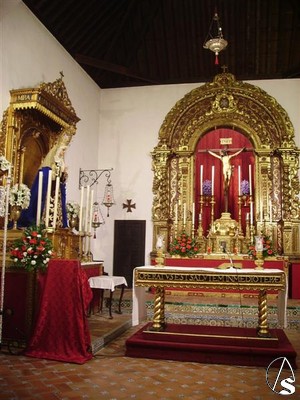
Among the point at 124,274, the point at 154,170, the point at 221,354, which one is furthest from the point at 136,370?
the point at 154,170

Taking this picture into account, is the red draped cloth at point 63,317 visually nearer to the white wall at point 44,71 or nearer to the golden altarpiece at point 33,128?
the golden altarpiece at point 33,128

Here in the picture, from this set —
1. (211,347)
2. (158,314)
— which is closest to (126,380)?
(211,347)

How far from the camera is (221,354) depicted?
16.4ft

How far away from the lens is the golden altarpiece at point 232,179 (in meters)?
10.2

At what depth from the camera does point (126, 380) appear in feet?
13.9

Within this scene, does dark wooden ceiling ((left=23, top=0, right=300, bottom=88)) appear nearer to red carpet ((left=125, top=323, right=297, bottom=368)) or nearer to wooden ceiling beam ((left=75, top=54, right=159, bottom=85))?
wooden ceiling beam ((left=75, top=54, right=159, bottom=85))

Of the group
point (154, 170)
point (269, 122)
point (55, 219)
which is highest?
point (269, 122)

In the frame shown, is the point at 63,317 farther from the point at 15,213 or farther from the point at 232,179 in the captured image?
the point at 232,179

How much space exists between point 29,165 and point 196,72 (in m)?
5.65

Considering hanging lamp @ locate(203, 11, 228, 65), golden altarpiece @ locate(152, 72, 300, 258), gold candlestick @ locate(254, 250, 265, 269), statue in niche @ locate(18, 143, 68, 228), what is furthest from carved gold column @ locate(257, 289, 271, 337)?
hanging lamp @ locate(203, 11, 228, 65)

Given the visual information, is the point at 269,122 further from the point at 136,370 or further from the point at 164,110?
the point at 136,370

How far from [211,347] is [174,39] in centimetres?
858

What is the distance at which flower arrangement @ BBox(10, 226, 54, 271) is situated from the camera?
5.33 m

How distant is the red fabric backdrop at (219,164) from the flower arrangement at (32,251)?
20.2ft
